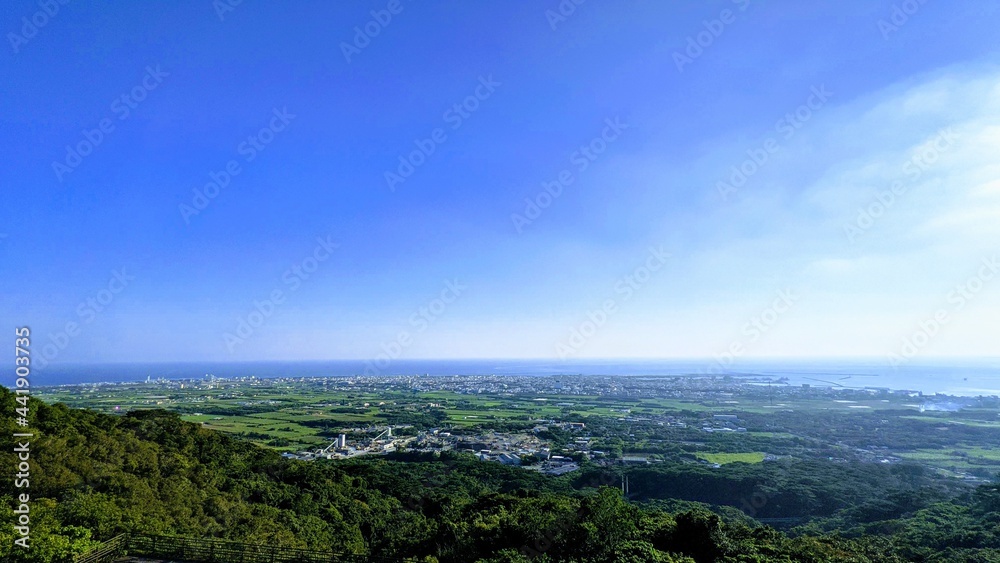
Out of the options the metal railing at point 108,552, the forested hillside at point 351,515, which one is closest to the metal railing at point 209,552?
the metal railing at point 108,552

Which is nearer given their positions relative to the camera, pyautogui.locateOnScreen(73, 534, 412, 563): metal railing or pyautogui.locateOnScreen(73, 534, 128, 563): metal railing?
pyautogui.locateOnScreen(73, 534, 128, 563): metal railing

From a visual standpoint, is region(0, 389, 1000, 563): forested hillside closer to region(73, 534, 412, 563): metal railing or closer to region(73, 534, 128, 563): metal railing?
region(73, 534, 128, 563): metal railing

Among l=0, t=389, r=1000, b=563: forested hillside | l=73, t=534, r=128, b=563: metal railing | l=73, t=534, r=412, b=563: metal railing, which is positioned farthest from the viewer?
l=0, t=389, r=1000, b=563: forested hillside

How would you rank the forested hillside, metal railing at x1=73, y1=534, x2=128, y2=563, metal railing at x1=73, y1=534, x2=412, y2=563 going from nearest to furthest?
metal railing at x1=73, y1=534, x2=128, y2=563, metal railing at x1=73, y1=534, x2=412, y2=563, the forested hillside

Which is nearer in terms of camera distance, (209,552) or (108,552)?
(108,552)

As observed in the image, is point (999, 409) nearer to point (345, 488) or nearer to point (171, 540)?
point (345, 488)

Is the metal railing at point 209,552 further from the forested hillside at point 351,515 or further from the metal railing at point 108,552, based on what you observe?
the forested hillside at point 351,515

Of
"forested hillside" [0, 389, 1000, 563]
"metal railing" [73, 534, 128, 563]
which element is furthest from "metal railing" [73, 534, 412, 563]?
"forested hillside" [0, 389, 1000, 563]

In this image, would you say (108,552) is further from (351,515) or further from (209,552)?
(351,515)

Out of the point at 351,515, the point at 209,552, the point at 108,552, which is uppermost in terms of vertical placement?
the point at 108,552

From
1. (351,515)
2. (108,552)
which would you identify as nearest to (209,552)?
(108,552)
